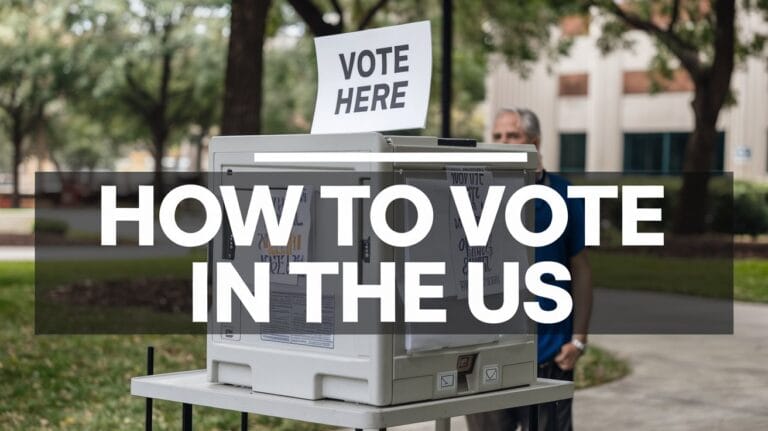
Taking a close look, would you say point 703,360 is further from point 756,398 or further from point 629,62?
point 629,62

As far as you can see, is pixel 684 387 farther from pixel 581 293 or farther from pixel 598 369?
pixel 581 293

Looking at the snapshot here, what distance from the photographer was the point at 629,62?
54.4m

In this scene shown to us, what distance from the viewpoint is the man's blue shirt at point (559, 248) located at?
5762mm

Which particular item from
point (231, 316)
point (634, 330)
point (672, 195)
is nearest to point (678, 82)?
point (672, 195)

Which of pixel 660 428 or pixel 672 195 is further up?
pixel 672 195

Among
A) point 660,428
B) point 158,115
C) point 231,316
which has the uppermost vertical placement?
point 158,115

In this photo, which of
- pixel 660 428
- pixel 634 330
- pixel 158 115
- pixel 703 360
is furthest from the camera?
pixel 158 115

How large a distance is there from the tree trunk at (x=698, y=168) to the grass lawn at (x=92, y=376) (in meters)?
16.3

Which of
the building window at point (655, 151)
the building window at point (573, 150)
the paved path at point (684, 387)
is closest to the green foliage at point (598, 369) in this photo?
the paved path at point (684, 387)

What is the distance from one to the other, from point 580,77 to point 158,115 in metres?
18.8

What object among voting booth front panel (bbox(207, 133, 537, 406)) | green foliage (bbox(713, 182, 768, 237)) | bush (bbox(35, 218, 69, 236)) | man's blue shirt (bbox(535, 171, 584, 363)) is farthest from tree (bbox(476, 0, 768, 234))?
voting booth front panel (bbox(207, 133, 537, 406))

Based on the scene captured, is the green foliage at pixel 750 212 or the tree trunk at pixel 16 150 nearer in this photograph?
the green foliage at pixel 750 212

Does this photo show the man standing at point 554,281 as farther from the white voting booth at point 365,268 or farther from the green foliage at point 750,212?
the green foliage at point 750,212

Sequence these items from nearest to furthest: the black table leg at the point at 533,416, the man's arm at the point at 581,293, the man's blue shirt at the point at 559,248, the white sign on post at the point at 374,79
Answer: the white sign on post at the point at 374,79 < the black table leg at the point at 533,416 < the man's blue shirt at the point at 559,248 < the man's arm at the point at 581,293
